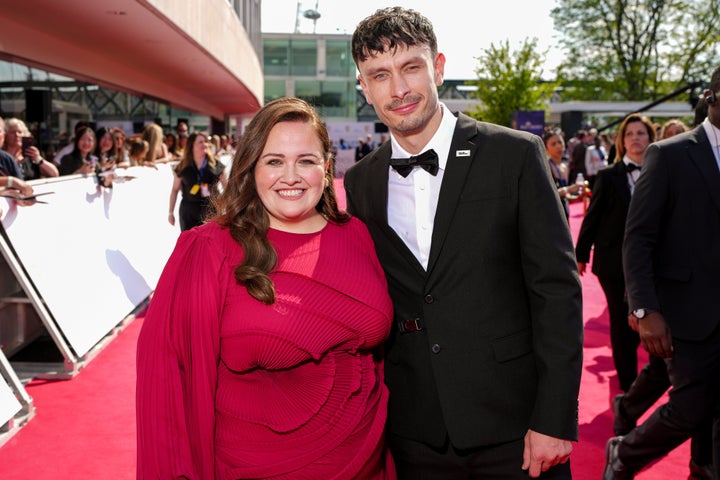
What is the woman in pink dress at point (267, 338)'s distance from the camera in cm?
218

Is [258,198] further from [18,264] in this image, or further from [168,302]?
[18,264]

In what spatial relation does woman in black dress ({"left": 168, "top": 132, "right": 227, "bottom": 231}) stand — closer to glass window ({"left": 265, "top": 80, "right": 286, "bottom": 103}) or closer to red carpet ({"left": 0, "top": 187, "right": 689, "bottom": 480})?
red carpet ({"left": 0, "top": 187, "right": 689, "bottom": 480})

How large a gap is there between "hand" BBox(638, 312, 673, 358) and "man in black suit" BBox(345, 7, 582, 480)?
123cm

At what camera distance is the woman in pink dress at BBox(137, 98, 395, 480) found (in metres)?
2.18

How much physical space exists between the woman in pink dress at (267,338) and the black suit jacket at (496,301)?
20cm

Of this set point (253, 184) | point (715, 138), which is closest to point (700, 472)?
point (715, 138)

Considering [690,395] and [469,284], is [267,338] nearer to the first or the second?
[469,284]

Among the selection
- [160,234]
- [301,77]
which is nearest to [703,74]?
[301,77]

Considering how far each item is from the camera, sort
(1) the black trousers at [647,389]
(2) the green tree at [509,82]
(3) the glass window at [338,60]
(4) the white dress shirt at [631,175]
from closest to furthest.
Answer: (1) the black trousers at [647,389]
(4) the white dress shirt at [631,175]
(2) the green tree at [509,82]
(3) the glass window at [338,60]

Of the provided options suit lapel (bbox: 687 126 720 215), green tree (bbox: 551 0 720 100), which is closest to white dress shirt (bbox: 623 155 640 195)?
suit lapel (bbox: 687 126 720 215)

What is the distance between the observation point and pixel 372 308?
2400 millimetres

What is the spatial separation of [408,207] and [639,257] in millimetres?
1562

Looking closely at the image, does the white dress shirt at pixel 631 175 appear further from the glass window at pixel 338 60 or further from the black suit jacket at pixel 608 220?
the glass window at pixel 338 60

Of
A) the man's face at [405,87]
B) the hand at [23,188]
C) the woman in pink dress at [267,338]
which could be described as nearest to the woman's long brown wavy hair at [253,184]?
the woman in pink dress at [267,338]
